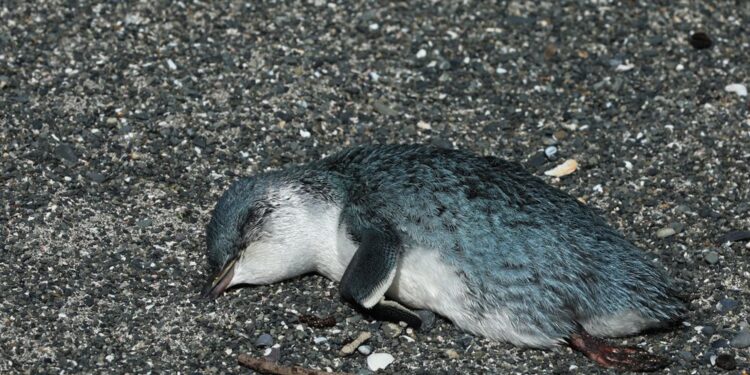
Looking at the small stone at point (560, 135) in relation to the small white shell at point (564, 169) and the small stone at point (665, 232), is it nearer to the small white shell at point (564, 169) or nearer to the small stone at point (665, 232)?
the small white shell at point (564, 169)

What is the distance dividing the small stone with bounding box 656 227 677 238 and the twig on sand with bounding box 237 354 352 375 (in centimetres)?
195

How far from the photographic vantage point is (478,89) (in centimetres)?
718

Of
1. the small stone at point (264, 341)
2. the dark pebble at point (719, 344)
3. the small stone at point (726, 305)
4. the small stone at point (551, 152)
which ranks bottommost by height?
the dark pebble at point (719, 344)

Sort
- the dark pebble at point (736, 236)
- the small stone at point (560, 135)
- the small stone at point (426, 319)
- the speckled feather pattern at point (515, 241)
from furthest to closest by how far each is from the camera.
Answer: the small stone at point (560, 135), the dark pebble at point (736, 236), the small stone at point (426, 319), the speckled feather pattern at point (515, 241)

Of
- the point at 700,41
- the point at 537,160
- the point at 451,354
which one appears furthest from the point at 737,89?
the point at 451,354

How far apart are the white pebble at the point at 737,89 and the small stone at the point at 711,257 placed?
1.72 meters

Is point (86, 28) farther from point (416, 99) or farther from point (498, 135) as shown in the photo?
point (498, 135)

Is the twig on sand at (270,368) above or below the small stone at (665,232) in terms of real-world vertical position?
above

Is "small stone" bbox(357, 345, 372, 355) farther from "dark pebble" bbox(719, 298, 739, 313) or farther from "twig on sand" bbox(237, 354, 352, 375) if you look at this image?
"dark pebble" bbox(719, 298, 739, 313)

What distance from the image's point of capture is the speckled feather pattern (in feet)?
16.3

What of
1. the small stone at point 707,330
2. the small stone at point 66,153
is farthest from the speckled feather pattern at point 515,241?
the small stone at point 66,153

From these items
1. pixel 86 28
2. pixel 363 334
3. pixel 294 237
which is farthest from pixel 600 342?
pixel 86 28

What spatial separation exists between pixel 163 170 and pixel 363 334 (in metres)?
1.76

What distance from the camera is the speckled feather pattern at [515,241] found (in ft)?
16.3
